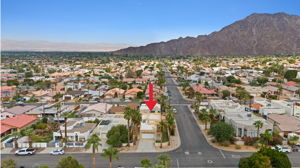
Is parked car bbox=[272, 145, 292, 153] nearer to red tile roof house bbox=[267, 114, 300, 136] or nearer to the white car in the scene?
red tile roof house bbox=[267, 114, 300, 136]

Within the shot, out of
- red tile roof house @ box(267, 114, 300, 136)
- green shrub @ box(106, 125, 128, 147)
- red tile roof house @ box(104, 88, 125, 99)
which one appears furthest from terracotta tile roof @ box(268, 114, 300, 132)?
red tile roof house @ box(104, 88, 125, 99)

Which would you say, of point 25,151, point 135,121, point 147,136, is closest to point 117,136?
point 135,121

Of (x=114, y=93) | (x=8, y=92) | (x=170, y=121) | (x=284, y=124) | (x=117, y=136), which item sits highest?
(x=170, y=121)

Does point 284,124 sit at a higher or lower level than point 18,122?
higher

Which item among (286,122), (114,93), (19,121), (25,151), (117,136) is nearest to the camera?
(25,151)

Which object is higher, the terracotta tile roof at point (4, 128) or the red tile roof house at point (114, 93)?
the red tile roof house at point (114, 93)

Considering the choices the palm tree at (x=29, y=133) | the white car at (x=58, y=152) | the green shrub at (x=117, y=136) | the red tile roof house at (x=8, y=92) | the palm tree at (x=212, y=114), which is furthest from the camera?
the red tile roof house at (x=8, y=92)

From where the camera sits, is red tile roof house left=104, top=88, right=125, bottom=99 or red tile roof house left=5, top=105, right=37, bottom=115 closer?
red tile roof house left=5, top=105, right=37, bottom=115

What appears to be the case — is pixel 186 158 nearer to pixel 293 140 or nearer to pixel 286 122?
pixel 293 140

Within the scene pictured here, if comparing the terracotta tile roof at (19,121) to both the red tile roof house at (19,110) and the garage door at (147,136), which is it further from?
the garage door at (147,136)

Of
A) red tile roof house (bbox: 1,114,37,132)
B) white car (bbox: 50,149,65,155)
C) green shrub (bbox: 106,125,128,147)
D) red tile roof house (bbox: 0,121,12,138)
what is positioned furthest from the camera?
red tile roof house (bbox: 1,114,37,132)

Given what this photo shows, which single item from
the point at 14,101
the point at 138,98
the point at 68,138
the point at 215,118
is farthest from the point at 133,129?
the point at 14,101

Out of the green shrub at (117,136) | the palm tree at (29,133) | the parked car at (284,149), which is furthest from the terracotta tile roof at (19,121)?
the parked car at (284,149)
